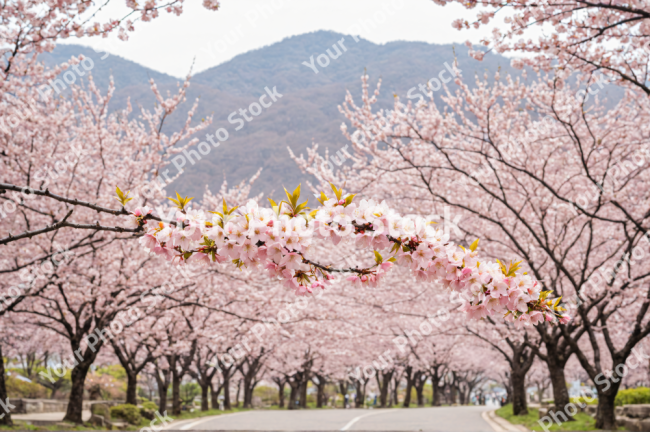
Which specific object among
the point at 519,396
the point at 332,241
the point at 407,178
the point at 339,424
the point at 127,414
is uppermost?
the point at 407,178

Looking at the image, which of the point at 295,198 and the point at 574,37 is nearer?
the point at 295,198

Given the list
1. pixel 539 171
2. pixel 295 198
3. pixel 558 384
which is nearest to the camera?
pixel 295 198

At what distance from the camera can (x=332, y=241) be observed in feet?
7.98

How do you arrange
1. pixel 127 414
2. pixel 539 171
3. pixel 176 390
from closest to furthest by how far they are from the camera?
pixel 539 171 < pixel 127 414 < pixel 176 390

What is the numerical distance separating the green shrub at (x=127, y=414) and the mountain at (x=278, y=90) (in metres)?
55.7

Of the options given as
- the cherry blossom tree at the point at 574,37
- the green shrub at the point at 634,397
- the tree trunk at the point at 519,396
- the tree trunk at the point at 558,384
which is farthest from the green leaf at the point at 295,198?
the tree trunk at the point at 519,396

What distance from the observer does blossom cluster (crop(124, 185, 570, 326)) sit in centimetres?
229

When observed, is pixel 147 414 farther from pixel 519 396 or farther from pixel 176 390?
pixel 519 396

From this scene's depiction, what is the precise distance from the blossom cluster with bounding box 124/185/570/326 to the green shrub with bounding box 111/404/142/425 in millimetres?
14164

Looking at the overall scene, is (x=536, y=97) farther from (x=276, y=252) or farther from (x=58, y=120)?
(x=58, y=120)

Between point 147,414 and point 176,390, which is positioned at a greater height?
point 176,390

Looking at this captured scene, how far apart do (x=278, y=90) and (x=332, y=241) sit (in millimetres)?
143995

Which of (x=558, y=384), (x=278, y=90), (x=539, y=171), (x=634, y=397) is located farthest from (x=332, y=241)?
(x=278, y=90)

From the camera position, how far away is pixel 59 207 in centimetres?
1002
